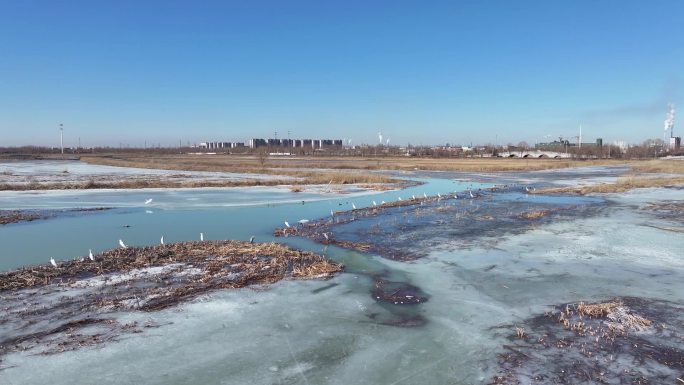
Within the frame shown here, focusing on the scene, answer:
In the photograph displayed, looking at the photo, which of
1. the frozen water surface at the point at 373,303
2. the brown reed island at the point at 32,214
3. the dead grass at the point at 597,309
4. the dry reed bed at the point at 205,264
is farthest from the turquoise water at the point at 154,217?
the dead grass at the point at 597,309

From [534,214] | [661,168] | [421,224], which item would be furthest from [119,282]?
[661,168]

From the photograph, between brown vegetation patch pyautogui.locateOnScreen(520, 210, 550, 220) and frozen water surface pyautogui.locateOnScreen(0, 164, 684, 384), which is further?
brown vegetation patch pyautogui.locateOnScreen(520, 210, 550, 220)

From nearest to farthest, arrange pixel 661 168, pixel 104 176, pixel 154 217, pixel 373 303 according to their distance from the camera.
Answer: pixel 373 303 < pixel 154 217 < pixel 104 176 < pixel 661 168

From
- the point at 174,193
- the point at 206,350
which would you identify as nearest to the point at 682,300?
the point at 206,350

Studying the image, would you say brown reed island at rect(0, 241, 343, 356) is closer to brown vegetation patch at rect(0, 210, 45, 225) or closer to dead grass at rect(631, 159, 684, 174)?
brown vegetation patch at rect(0, 210, 45, 225)

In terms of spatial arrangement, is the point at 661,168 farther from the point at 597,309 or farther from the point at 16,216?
the point at 16,216

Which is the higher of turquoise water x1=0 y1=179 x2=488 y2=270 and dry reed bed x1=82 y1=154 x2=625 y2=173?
dry reed bed x1=82 y1=154 x2=625 y2=173

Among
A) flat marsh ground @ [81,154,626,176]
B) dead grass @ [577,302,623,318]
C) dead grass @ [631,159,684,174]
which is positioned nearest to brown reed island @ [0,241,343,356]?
dead grass @ [577,302,623,318]
